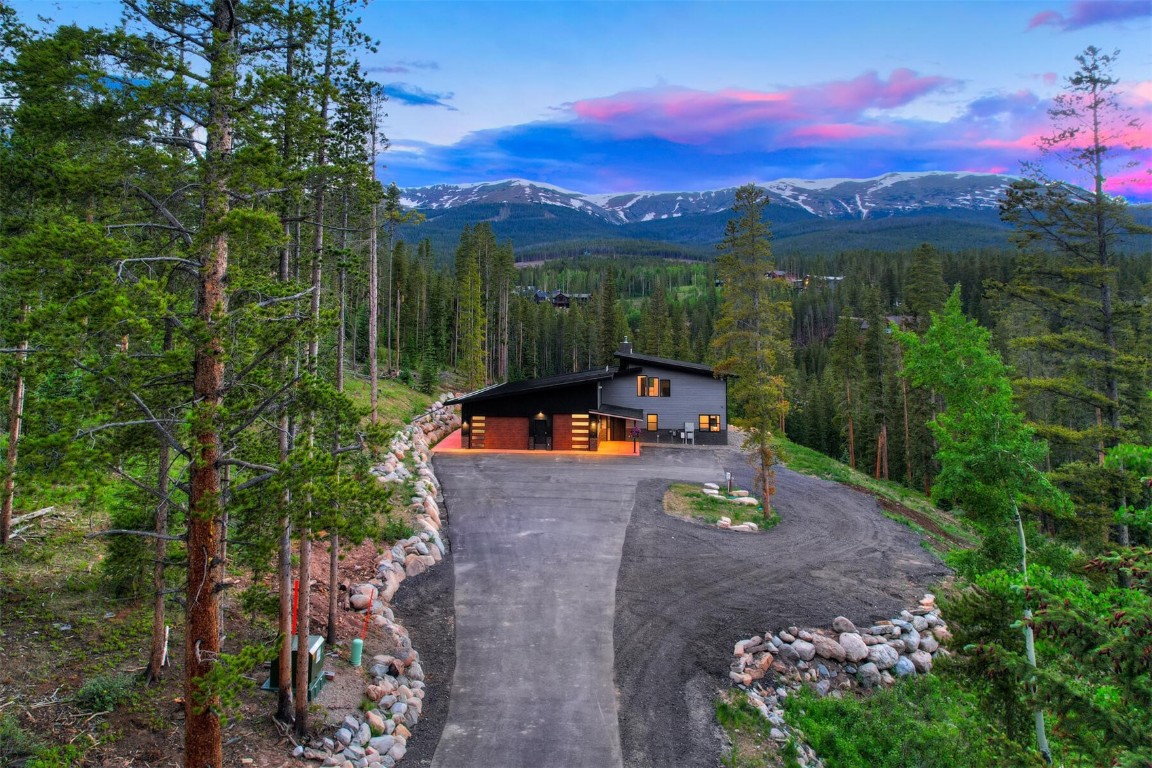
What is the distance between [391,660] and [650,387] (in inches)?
1132

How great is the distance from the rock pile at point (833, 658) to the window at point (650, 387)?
2482 cm

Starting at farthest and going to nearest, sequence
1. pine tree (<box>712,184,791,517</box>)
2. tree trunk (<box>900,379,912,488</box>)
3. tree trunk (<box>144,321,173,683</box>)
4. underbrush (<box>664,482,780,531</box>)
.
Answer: tree trunk (<box>900,379,912,488</box>) < pine tree (<box>712,184,791,517</box>) < underbrush (<box>664,482,780,531</box>) < tree trunk (<box>144,321,173,683</box>)

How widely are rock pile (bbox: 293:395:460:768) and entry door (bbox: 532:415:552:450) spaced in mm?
11224

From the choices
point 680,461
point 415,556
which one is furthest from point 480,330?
point 415,556

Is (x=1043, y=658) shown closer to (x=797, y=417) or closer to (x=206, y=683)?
(x=206, y=683)

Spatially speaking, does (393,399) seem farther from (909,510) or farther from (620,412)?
(909,510)

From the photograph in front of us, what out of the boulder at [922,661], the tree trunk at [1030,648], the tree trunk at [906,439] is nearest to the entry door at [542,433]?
the boulder at [922,661]

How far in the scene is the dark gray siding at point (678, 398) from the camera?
3806 centimetres

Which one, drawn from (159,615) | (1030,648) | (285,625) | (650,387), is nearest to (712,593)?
(1030,648)

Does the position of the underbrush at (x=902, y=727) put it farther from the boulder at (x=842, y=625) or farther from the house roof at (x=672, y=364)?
the house roof at (x=672, y=364)

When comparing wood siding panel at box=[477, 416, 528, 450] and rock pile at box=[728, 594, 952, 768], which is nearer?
rock pile at box=[728, 594, 952, 768]

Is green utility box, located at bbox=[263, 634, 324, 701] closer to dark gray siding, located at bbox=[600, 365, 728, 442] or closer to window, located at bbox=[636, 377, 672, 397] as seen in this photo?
dark gray siding, located at bbox=[600, 365, 728, 442]

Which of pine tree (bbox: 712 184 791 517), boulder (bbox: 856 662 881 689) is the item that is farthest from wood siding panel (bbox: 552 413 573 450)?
boulder (bbox: 856 662 881 689)

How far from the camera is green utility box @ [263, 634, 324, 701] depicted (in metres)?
9.76
